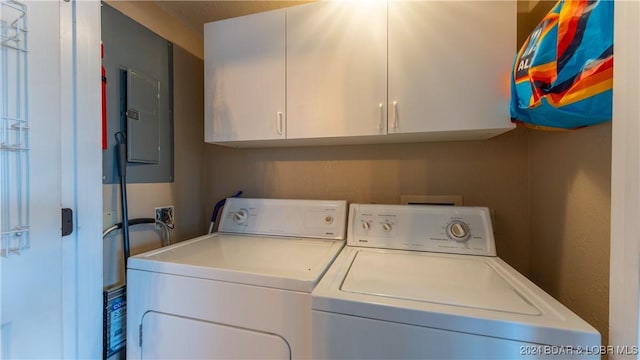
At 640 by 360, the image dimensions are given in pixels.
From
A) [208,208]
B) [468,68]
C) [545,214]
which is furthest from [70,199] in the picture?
[545,214]

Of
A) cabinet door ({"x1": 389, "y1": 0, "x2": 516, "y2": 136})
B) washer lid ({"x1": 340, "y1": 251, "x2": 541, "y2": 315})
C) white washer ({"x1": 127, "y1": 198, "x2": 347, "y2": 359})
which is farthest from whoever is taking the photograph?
cabinet door ({"x1": 389, "y1": 0, "x2": 516, "y2": 136})

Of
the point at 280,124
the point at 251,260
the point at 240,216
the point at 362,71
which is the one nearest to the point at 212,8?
the point at 280,124

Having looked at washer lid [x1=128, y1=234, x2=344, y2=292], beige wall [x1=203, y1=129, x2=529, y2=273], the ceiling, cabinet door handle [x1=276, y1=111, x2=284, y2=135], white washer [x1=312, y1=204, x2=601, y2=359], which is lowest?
white washer [x1=312, y1=204, x2=601, y2=359]

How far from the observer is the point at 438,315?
0.68 m

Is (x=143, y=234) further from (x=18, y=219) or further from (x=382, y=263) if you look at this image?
(x=382, y=263)

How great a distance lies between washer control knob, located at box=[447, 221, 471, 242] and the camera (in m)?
1.19

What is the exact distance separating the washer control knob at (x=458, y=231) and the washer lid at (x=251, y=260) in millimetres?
530

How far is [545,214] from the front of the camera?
123cm

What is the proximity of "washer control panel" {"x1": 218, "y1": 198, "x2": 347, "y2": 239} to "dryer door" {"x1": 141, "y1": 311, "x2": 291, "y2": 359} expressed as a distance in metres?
0.60

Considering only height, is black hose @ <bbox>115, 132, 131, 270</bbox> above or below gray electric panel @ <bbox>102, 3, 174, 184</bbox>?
below

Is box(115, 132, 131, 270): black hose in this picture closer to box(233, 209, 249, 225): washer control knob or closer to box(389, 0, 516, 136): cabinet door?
box(233, 209, 249, 225): washer control knob

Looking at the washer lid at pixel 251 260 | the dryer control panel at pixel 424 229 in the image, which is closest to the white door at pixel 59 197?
the washer lid at pixel 251 260

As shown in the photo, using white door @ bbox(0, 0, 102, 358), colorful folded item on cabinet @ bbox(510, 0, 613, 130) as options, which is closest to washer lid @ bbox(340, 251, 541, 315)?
colorful folded item on cabinet @ bbox(510, 0, 613, 130)

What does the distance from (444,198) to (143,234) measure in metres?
1.66
